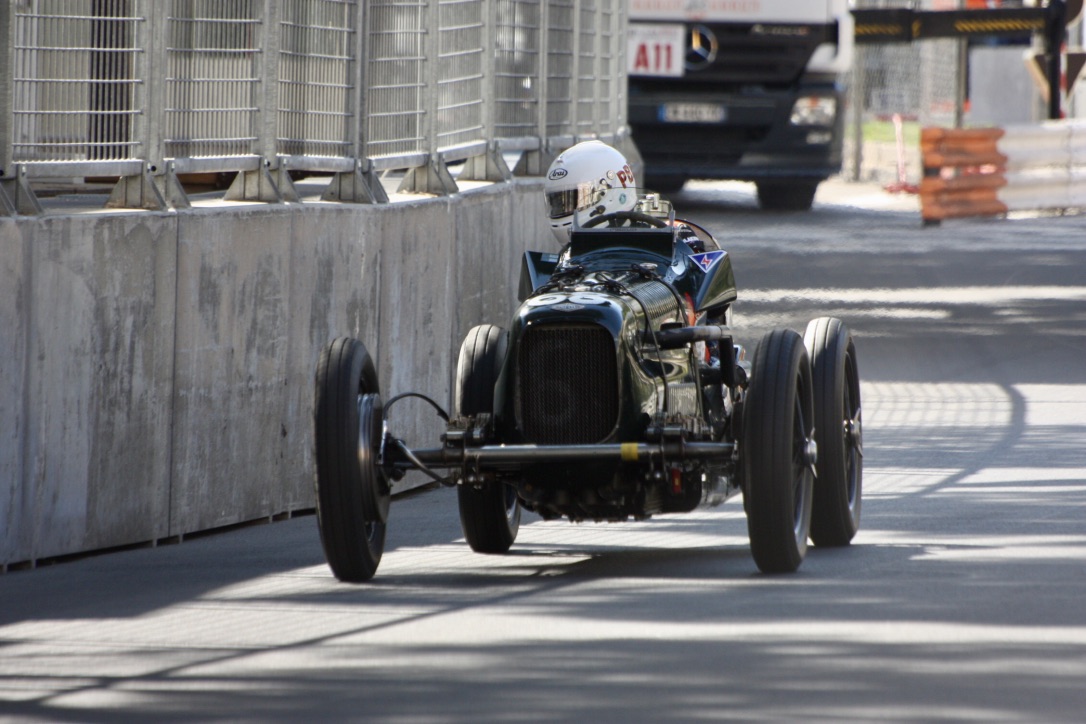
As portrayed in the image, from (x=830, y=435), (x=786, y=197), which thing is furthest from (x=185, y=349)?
(x=786, y=197)

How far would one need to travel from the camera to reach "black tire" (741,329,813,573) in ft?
23.0

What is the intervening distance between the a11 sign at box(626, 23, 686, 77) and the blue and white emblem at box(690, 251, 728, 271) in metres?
16.3

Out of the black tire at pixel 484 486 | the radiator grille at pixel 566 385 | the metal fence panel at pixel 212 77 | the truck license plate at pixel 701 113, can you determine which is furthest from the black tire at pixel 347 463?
the truck license plate at pixel 701 113

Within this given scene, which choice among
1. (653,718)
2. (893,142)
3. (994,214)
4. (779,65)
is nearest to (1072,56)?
(994,214)

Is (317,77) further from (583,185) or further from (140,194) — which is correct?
(583,185)

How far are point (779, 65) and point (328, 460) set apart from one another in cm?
1810

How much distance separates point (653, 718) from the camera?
519 cm

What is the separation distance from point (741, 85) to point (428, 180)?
14.4 metres

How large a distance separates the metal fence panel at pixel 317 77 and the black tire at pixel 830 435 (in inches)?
117

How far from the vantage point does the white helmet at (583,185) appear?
879 cm

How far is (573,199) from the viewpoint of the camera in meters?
8.80

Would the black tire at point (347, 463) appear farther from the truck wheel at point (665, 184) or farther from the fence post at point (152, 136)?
the truck wheel at point (665, 184)

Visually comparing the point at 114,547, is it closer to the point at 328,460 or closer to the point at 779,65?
the point at 328,460

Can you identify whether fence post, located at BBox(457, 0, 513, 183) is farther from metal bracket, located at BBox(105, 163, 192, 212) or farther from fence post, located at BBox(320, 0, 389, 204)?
metal bracket, located at BBox(105, 163, 192, 212)
